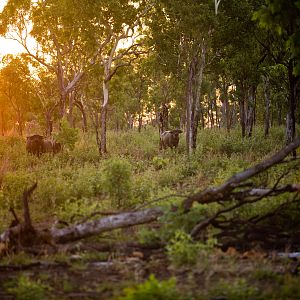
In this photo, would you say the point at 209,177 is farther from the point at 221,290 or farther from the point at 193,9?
the point at 193,9

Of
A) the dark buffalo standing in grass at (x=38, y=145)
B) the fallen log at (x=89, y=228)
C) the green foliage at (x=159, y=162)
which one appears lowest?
the fallen log at (x=89, y=228)

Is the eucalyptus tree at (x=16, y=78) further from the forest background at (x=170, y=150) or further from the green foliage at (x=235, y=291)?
the green foliage at (x=235, y=291)

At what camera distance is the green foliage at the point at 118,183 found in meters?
9.54

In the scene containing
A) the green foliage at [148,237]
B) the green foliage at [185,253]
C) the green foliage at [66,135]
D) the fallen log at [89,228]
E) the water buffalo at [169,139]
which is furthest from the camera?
the water buffalo at [169,139]

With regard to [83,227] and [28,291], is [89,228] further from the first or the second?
[28,291]

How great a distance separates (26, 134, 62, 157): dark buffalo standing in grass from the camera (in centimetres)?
2086

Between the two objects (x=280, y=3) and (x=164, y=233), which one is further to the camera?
(x=280, y=3)

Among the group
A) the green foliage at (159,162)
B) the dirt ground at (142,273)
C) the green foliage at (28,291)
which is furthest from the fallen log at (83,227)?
the green foliage at (159,162)

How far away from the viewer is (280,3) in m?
7.25

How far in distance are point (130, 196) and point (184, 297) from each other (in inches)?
195

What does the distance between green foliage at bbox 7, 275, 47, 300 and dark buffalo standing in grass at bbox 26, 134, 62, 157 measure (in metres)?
15.9

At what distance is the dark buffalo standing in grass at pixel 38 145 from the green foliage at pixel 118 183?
1185cm

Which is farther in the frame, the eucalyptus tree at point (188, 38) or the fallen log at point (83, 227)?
the eucalyptus tree at point (188, 38)

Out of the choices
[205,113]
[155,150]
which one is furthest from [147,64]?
[205,113]
